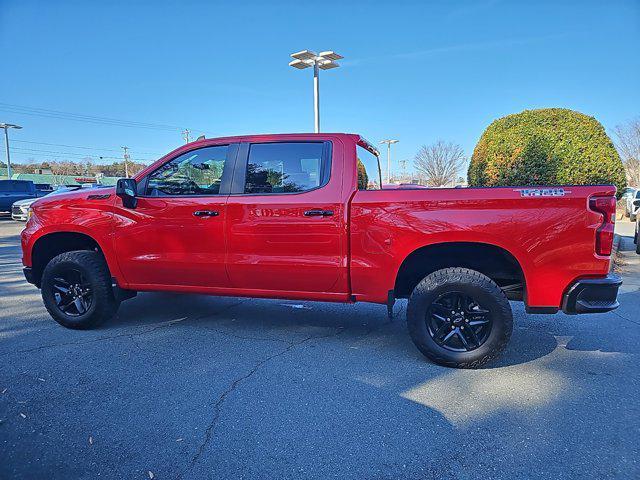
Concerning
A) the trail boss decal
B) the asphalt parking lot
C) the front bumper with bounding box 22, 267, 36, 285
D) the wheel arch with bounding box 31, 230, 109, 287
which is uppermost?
the trail boss decal

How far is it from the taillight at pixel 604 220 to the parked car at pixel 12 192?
23211mm

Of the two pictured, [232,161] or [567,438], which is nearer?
[567,438]

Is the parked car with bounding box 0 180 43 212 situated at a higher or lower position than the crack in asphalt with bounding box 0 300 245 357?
higher

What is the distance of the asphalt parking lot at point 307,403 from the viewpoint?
2193mm

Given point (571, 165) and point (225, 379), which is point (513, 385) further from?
point (571, 165)

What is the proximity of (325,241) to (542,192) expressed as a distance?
1.72 meters

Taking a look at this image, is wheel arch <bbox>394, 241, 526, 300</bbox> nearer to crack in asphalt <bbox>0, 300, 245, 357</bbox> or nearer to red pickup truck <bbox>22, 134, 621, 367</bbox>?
red pickup truck <bbox>22, 134, 621, 367</bbox>

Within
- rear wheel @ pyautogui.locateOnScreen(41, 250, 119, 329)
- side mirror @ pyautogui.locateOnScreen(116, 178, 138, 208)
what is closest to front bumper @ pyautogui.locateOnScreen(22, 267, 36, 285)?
rear wheel @ pyautogui.locateOnScreen(41, 250, 119, 329)

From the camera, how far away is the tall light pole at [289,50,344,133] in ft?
40.7

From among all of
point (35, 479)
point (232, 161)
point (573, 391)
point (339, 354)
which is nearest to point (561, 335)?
point (573, 391)

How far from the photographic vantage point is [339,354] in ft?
11.9

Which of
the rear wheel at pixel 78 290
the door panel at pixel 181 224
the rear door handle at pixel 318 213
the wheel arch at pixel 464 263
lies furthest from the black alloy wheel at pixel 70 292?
the wheel arch at pixel 464 263

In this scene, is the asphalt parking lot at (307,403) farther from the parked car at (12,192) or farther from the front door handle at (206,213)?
the parked car at (12,192)

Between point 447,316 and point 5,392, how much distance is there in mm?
3393
